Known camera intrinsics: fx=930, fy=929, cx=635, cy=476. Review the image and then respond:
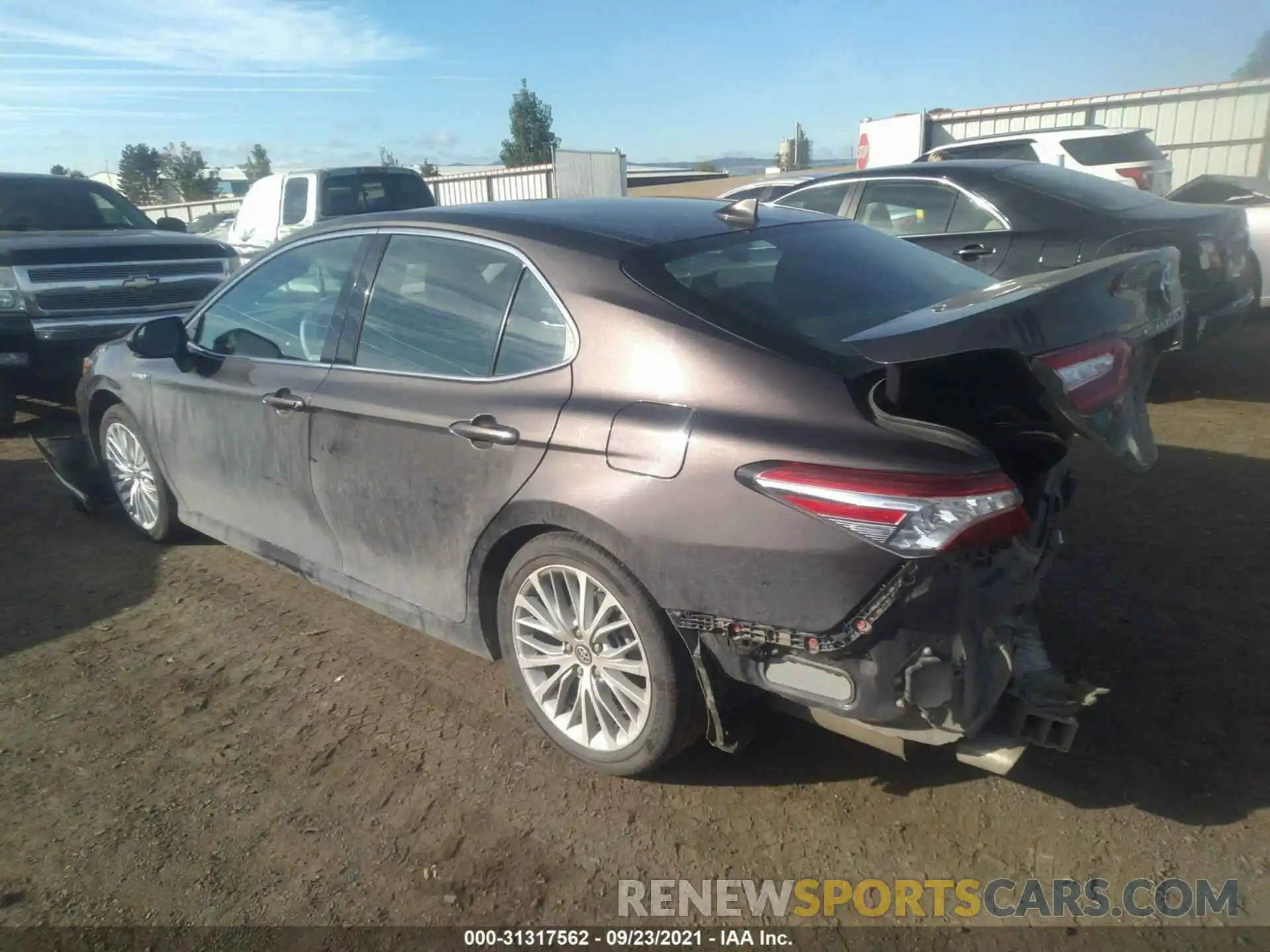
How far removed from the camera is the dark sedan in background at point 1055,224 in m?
6.30

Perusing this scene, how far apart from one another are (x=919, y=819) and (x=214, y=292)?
12.6 ft

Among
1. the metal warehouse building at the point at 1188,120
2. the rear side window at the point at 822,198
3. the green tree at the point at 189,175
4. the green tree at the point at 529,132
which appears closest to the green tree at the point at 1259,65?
the metal warehouse building at the point at 1188,120

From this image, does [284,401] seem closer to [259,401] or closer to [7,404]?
[259,401]

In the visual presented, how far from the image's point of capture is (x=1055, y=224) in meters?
6.48

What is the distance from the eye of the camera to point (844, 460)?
2.29 meters

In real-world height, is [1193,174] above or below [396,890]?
above

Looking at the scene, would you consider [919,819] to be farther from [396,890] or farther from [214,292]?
[214,292]

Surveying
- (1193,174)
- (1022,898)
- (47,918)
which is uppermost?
(1193,174)

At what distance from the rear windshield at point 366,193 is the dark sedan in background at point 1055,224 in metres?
6.80

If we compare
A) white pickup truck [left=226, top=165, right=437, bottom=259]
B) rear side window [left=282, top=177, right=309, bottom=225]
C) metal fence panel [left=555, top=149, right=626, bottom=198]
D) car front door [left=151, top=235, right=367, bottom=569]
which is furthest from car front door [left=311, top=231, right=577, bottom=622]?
metal fence panel [left=555, top=149, right=626, bottom=198]

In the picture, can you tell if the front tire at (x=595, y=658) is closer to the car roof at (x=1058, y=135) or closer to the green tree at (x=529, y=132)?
the car roof at (x=1058, y=135)

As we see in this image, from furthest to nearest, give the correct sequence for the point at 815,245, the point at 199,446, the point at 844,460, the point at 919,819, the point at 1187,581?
the point at 199,446 → the point at 1187,581 → the point at 815,245 → the point at 919,819 → the point at 844,460

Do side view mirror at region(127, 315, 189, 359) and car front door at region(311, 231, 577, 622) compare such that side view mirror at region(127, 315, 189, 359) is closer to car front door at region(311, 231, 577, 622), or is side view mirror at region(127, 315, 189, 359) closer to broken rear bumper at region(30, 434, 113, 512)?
car front door at region(311, 231, 577, 622)

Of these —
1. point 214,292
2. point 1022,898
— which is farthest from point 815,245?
A: point 214,292
